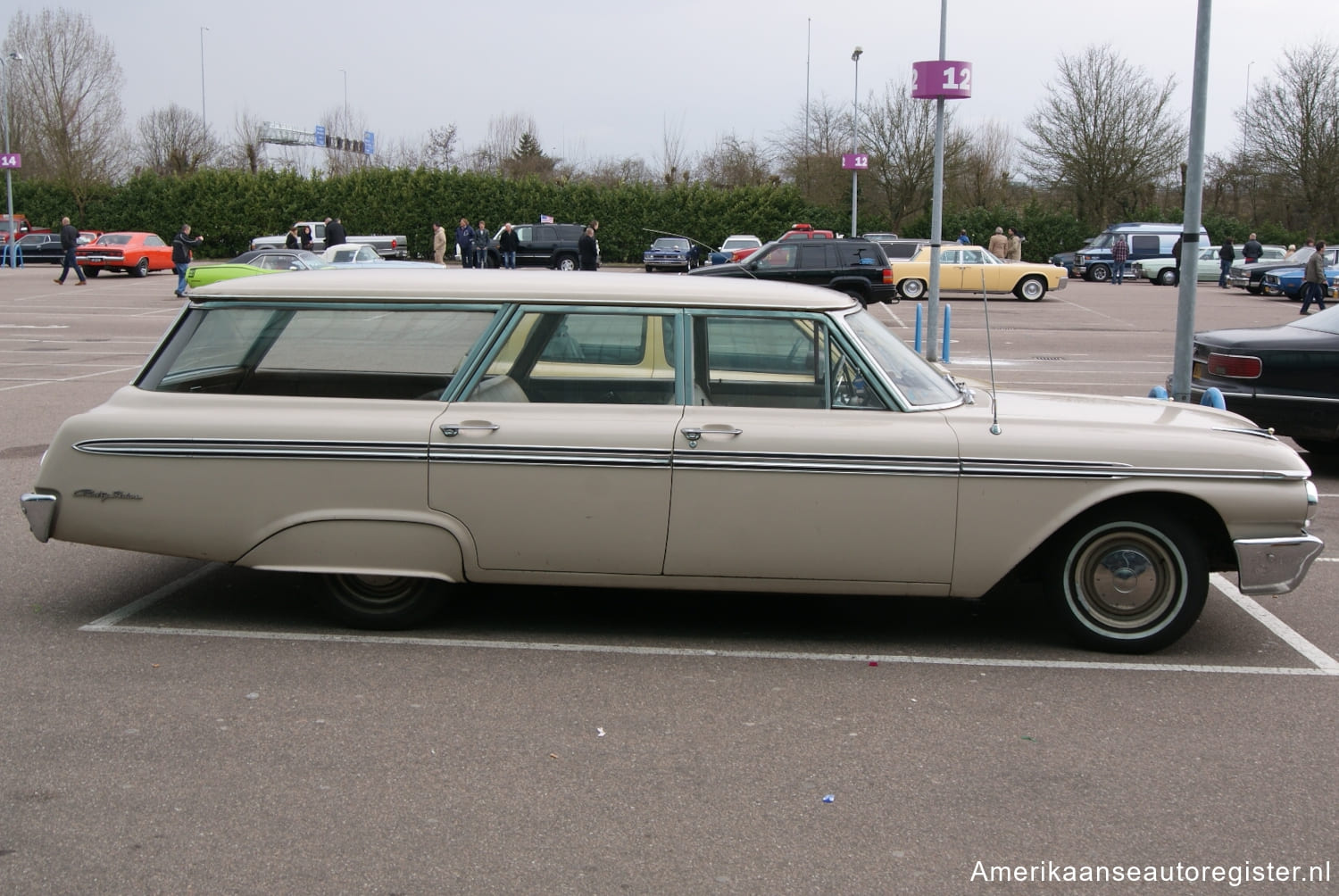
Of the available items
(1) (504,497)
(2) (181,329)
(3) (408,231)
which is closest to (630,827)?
(1) (504,497)

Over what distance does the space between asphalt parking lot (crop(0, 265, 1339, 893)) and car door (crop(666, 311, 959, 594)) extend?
1.35ft

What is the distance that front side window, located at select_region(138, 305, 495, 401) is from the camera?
17.8 ft

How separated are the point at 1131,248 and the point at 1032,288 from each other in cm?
1311

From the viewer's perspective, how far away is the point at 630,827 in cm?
370

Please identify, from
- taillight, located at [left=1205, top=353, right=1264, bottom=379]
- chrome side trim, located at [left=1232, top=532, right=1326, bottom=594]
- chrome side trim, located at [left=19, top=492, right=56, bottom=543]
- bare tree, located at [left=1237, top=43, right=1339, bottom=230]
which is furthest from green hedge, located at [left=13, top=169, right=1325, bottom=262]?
chrome side trim, located at [left=1232, top=532, right=1326, bottom=594]

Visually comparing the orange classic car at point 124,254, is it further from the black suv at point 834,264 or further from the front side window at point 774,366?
the front side window at point 774,366

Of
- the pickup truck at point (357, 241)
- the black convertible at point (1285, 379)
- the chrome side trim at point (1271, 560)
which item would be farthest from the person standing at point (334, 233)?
the chrome side trim at point (1271, 560)

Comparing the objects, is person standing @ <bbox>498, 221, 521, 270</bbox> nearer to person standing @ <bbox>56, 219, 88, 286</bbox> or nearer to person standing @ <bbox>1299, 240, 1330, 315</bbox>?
person standing @ <bbox>56, 219, 88, 286</bbox>

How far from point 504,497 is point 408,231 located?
46.8 m

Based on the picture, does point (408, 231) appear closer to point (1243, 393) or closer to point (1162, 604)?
point (1243, 393)

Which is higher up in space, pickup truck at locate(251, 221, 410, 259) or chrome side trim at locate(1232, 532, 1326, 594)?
pickup truck at locate(251, 221, 410, 259)

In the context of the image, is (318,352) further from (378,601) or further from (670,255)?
(670,255)

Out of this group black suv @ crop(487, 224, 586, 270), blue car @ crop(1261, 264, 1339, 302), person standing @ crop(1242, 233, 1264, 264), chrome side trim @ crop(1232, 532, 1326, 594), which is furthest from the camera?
black suv @ crop(487, 224, 586, 270)

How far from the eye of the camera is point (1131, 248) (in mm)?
44125
